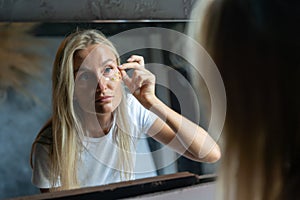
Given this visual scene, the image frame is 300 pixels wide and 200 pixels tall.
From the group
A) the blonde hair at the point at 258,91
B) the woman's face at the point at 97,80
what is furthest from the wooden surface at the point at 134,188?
the blonde hair at the point at 258,91

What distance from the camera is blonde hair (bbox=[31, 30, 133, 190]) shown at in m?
0.78

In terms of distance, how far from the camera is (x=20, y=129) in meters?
0.75

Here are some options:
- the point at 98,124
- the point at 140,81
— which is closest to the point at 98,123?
the point at 98,124

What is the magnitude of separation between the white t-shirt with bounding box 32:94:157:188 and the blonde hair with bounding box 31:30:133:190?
0.04ft

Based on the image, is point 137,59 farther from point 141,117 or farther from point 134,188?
point 134,188

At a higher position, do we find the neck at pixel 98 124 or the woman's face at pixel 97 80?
the woman's face at pixel 97 80

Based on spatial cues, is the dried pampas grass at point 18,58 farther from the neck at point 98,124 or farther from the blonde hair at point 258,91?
the blonde hair at point 258,91

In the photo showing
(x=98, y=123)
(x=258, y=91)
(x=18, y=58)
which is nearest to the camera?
(x=258, y=91)

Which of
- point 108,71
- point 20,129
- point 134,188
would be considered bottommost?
point 134,188

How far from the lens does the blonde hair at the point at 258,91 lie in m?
0.36

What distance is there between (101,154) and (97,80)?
5.5 inches

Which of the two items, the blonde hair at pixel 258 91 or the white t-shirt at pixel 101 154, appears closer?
the blonde hair at pixel 258 91

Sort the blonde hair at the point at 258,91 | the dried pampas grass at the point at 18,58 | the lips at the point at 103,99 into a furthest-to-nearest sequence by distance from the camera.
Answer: the lips at the point at 103,99
the dried pampas grass at the point at 18,58
the blonde hair at the point at 258,91

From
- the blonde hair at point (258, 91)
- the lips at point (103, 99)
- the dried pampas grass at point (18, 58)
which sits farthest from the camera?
the lips at point (103, 99)
